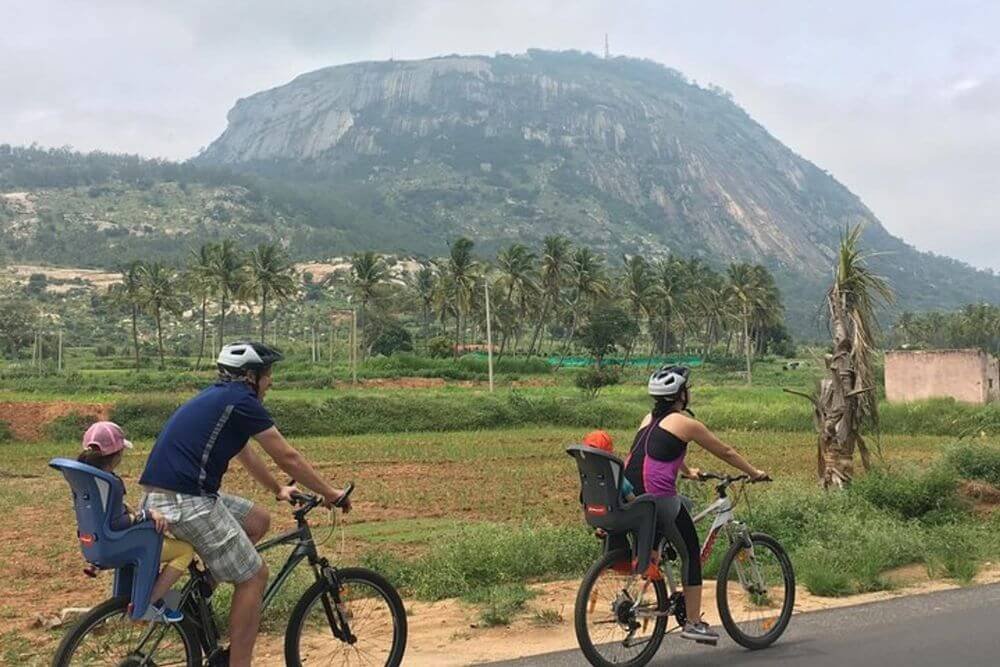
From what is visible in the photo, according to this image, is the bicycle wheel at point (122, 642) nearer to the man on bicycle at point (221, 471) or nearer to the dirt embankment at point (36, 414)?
the man on bicycle at point (221, 471)

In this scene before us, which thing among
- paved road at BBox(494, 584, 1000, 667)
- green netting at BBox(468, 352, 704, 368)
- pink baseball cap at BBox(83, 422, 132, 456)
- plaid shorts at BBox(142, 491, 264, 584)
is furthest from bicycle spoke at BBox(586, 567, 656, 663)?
green netting at BBox(468, 352, 704, 368)

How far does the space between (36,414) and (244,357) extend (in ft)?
118

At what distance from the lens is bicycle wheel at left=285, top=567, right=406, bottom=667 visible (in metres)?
5.10

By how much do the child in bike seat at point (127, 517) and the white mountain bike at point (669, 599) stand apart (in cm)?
245

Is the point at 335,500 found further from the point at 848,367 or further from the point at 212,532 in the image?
the point at 848,367

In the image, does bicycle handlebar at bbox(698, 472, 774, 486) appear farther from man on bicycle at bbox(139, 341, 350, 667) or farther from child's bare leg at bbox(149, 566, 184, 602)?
child's bare leg at bbox(149, 566, 184, 602)

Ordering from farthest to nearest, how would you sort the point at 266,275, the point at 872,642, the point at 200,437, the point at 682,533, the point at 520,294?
the point at 520,294
the point at 266,275
the point at 872,642
the point at 682,533
the point at 200,437

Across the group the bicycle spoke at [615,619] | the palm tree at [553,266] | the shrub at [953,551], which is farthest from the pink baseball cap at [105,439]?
the palm tree at [553,266]

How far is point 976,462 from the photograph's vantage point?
14.6m

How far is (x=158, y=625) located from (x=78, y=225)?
20405 centimetres

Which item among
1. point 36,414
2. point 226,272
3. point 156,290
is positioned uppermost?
point 226,272

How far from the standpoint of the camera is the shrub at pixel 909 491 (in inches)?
459

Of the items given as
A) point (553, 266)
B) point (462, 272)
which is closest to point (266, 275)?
point (462, 272)

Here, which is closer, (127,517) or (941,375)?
(127,517)
